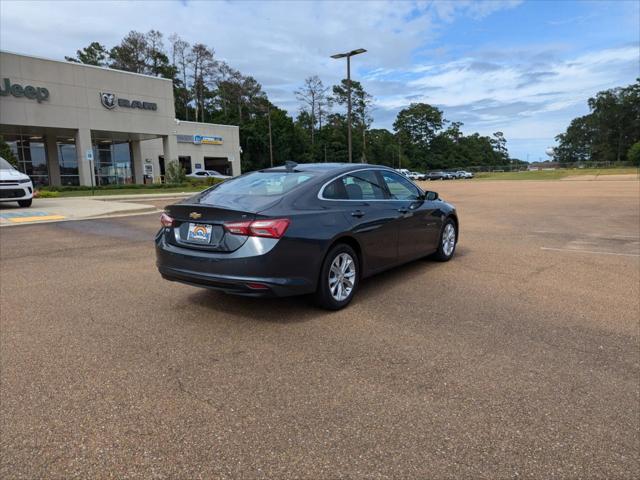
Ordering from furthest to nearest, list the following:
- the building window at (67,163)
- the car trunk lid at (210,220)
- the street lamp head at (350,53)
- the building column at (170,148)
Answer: the building column at (170,148) < the building window at (67,163) < the street lamp head at (350,53) < the car trunk lid at (210,220)

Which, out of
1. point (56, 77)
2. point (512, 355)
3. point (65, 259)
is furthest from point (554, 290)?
point (56, 77)

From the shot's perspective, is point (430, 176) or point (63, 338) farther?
point (430, 176)

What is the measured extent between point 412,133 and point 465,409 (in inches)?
5006

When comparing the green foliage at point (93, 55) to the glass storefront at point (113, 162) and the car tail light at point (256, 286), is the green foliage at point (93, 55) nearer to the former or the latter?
the glass storefront at point (113, 162)

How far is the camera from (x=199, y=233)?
459cm

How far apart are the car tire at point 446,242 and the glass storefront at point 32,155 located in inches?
1395

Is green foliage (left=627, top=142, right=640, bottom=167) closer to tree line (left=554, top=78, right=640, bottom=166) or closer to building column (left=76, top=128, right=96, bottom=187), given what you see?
tree line (left=554, top=78, right=640, bottom=166)

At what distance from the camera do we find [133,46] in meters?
72.3

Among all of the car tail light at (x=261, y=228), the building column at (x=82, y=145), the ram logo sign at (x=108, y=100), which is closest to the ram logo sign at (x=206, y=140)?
the ram logo sign at (x=108, y=100)

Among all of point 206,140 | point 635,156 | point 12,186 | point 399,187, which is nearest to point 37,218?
point 12,186

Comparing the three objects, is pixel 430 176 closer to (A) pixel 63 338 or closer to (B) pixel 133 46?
(B) pixel 133 46

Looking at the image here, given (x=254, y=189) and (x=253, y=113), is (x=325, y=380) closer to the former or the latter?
(x=254, y=189)

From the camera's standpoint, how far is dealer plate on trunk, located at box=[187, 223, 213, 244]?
14.8 ft

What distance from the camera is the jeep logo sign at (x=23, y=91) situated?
2972cm
